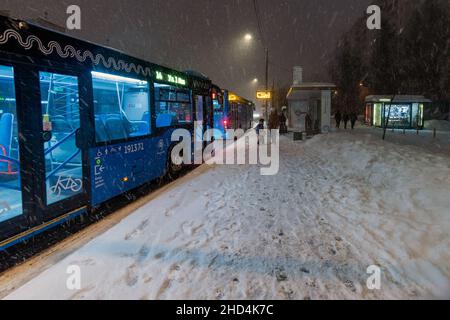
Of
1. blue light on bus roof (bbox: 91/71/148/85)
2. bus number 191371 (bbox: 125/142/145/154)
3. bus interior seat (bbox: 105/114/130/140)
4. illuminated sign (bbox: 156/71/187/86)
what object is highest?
illuminated sign (bbox: 156/71/187/86)

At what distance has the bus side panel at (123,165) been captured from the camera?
6.50 meters

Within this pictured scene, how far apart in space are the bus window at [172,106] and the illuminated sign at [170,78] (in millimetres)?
177

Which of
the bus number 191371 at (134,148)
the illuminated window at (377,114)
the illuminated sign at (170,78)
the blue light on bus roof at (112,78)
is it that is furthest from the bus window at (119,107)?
A: the illuminated window at (377,114)

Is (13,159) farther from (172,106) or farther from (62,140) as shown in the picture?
(172,106)

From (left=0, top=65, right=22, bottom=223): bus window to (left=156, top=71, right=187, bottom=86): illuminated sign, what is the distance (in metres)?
4.64

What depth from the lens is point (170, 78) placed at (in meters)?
10.1

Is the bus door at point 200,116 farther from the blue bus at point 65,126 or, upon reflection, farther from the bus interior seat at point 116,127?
the bus interior seat at point 116,127

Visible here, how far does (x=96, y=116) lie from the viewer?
6.61 meters

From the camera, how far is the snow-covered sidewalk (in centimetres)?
359

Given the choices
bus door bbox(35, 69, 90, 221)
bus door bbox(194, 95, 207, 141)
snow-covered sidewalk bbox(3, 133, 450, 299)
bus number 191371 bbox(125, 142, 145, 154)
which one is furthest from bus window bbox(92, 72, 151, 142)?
bus door bbox(194, 95, 207, 141)

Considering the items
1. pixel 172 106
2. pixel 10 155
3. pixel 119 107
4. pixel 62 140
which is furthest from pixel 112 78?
pixel 172 106

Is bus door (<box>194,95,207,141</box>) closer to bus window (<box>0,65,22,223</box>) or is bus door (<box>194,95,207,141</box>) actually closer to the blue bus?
the blue bus
